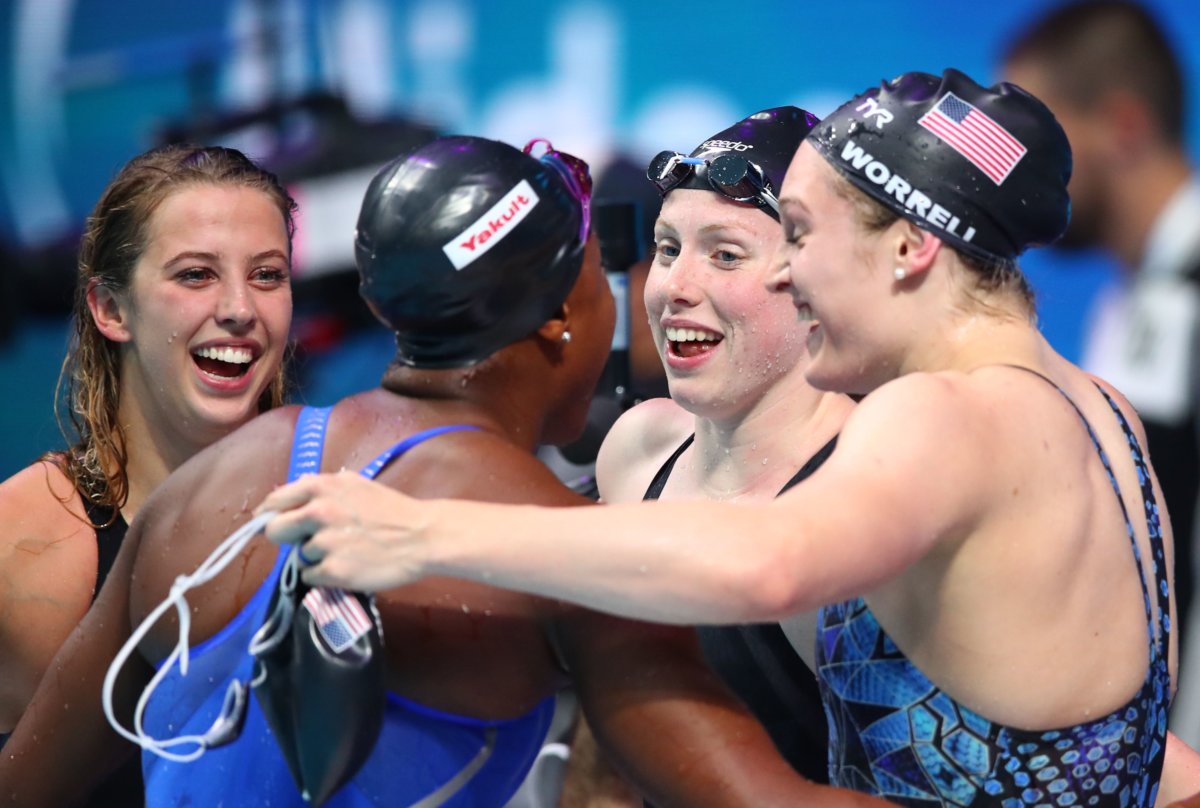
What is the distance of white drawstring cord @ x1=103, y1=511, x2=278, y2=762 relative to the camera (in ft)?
6.12

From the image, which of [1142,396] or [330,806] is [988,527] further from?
[1142,396]

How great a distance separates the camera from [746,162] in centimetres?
303

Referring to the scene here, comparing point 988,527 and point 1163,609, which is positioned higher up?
point 988,527

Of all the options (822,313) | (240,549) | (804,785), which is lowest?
(804,785)

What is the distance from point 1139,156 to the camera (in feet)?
15.8

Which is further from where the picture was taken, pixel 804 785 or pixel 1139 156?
pixel 1139 156

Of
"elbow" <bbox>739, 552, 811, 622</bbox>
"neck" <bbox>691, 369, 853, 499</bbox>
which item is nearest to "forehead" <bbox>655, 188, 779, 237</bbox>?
"neck" <bbox>691, 369, 853, 499</bbox>

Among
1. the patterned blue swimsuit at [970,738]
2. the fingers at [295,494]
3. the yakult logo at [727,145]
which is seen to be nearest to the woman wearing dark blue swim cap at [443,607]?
the fingers at [295,494]

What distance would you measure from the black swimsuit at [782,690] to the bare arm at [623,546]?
37.9 inches

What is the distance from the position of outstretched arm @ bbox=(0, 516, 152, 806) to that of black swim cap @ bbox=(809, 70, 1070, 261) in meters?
1.27

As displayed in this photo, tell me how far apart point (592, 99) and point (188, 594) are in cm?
416

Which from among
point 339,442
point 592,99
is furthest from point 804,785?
point 592,99

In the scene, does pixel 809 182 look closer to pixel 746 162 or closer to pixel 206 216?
pixel 746 162

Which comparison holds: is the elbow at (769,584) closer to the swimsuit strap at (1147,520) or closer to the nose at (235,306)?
the swimsuit strap at (1147,520)
